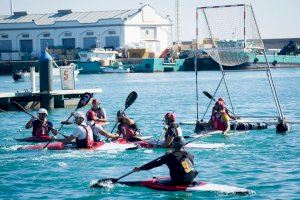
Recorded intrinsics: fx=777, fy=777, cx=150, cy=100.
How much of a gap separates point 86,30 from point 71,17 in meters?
5.16

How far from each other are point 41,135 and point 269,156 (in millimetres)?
8526

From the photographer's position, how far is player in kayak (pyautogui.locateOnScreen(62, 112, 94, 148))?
953 inches

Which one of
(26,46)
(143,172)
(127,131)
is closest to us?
(143,172)

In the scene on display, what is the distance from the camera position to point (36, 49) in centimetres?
13200

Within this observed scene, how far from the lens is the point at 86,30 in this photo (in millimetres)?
128250

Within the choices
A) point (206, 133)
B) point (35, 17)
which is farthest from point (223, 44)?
point (35, 17)

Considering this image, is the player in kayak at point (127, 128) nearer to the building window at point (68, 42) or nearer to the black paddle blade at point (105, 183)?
the black paddle blade at point (105, 183)

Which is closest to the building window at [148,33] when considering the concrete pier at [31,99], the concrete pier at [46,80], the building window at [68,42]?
the building window at [68,42]

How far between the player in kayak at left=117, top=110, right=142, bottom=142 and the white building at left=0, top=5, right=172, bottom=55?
98004 mm

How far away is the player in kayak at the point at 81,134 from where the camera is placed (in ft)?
79.5

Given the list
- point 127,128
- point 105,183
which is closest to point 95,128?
point 127,128

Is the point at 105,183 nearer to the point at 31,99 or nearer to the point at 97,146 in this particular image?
the point at 97,146

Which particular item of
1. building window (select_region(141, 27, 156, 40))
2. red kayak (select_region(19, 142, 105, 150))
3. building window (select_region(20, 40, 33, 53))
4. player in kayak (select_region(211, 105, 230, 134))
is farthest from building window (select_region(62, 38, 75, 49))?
red kayak (select_region(19, 142, 105, 150))

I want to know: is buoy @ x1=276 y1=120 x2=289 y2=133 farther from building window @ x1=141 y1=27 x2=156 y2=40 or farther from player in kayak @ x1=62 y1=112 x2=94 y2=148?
building window @ x1=141 y1=27 x2=156 y2=40
